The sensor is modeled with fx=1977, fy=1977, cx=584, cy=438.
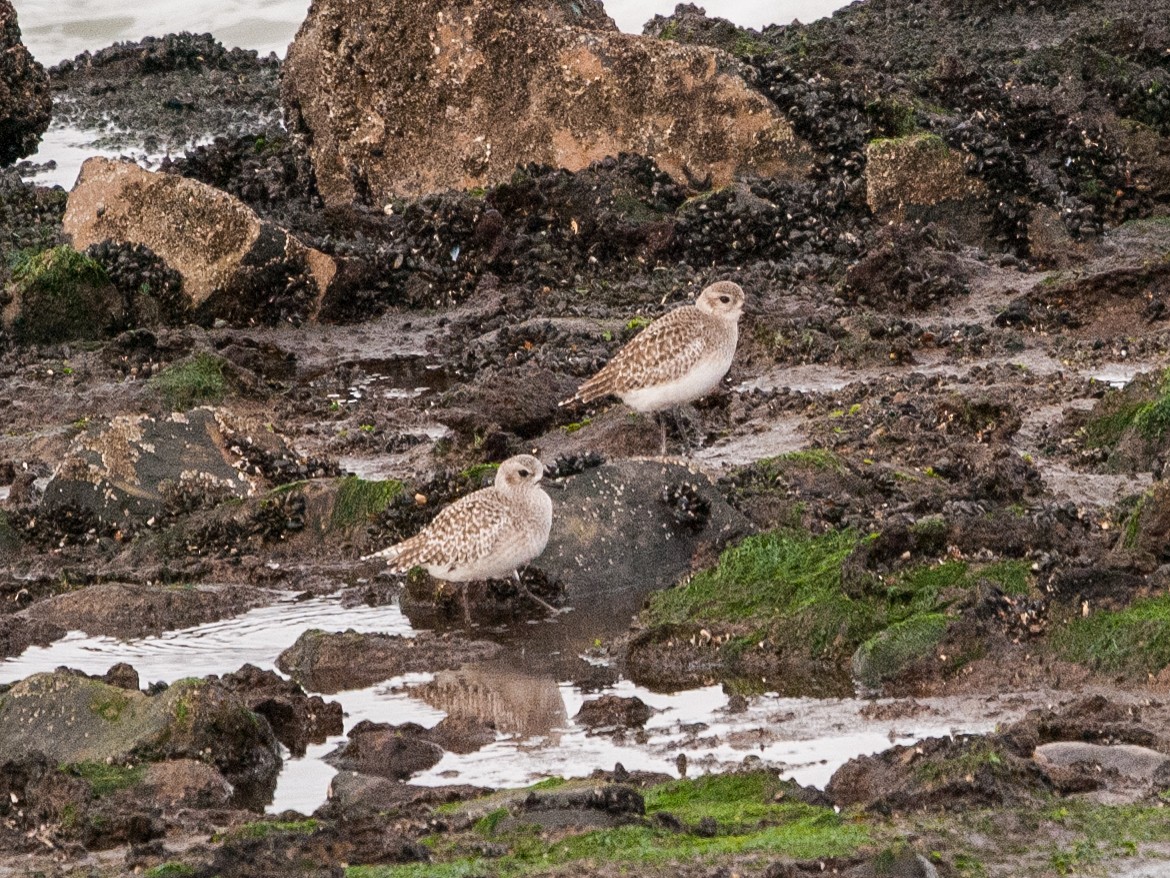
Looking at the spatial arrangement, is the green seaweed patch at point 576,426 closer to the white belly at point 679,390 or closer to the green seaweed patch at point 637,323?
the white belly at point 679,390

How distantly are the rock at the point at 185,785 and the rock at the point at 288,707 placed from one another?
81cm

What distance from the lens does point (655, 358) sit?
39.0 ft

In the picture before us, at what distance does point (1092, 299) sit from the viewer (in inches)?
597

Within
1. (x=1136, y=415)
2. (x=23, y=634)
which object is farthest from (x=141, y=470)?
A: (x=1136, y=415)

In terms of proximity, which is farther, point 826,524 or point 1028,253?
point 1028,253

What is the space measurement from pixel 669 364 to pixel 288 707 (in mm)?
4158

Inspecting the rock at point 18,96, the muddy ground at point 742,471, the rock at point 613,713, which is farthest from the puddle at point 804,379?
the rock at point 18,96

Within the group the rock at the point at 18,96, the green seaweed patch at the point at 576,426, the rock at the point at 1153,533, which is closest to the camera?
the rock at the point at 1153,533

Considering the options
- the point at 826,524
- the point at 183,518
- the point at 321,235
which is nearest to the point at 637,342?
Result: the point at 826,524

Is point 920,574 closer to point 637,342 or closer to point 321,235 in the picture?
point 637,342

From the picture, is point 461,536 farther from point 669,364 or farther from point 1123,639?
point 1123,639

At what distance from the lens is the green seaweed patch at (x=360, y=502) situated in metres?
11.8

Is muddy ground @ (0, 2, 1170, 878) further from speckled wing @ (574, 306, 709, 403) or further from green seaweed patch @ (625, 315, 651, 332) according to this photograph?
speckled wing @ (574, 306, 709, 403)

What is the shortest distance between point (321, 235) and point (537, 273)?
2.34m
